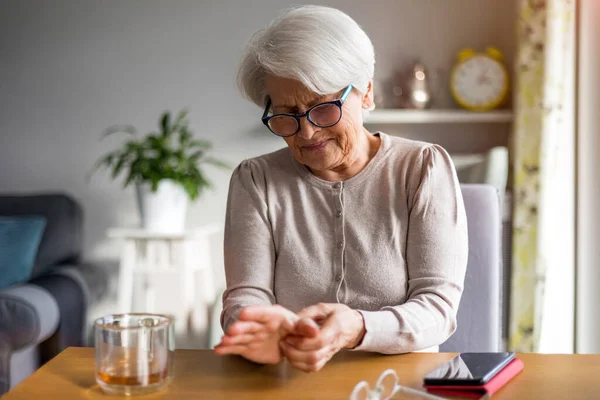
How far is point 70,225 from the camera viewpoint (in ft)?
11.1

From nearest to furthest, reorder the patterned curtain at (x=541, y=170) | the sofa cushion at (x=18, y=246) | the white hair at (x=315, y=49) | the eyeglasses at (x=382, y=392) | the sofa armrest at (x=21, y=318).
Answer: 1. the eyeglasses at (x=382, y=392)
2. the white hair at (x=315, y=49)
3. the sofa armrest at (x=21, y=318)
4. the patterned curtain at (x=541, y=170)
5. the sofa cushion at (x=18, y=246)

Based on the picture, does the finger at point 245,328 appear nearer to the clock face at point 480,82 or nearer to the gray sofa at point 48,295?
the gray sofa at point 48,295

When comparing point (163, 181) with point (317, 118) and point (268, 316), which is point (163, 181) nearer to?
point (317, 118)

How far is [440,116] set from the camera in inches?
131

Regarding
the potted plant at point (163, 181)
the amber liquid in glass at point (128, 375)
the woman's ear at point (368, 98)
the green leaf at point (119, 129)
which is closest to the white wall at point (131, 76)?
the green leaf at point (119, 129)

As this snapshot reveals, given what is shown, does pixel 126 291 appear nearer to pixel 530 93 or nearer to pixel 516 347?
pixel 516 347

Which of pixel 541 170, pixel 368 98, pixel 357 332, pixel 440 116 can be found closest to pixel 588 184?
pixel 541 170

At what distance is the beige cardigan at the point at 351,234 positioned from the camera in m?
1.29

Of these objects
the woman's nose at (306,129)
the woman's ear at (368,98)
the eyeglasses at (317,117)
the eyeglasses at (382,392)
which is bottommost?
the eyeglasses at (382,392)

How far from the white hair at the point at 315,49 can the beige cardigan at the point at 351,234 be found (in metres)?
0.21

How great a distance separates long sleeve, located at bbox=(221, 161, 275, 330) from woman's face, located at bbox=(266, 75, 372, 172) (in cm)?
12

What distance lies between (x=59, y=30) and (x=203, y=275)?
4.84 ft

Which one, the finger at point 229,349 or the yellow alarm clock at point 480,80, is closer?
the finger at point 229,349

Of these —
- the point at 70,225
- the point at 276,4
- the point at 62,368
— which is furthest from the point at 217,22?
the point at 62,368
